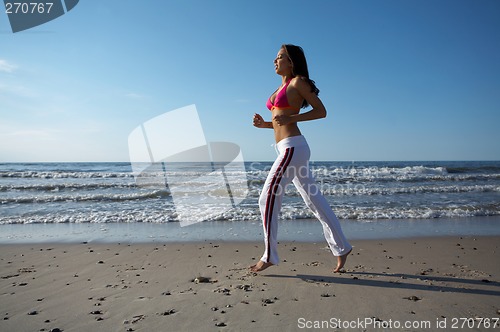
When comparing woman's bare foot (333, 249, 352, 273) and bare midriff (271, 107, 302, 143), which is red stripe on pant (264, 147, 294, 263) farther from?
woman's bare foot (333, 249, 352, 273)

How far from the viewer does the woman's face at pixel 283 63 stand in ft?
9.75

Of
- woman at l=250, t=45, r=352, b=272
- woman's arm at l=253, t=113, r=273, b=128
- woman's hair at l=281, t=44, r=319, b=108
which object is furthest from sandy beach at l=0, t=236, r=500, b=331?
woman's hair at l=281, t=44, r=319, b=108

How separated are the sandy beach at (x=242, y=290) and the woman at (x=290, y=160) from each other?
1.44ft

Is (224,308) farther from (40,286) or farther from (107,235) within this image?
(107,235)

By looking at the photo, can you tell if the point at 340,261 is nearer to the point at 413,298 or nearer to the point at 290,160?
the point at 413,298

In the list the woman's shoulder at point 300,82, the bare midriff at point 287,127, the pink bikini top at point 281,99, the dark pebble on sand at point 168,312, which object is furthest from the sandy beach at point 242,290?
the woman's shoulder at point 300,82

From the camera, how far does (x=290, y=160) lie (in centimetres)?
288

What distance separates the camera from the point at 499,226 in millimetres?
6152

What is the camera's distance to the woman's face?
2973 mm

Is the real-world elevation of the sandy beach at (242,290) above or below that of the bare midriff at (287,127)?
below

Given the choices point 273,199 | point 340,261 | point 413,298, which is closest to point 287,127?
point 273,199

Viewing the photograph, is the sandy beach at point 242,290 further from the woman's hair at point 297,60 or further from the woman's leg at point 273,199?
the woman's hair at point 297,60

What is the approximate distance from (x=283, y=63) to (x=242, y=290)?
2060 mm

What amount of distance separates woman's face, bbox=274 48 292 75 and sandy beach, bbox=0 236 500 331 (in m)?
1.94
